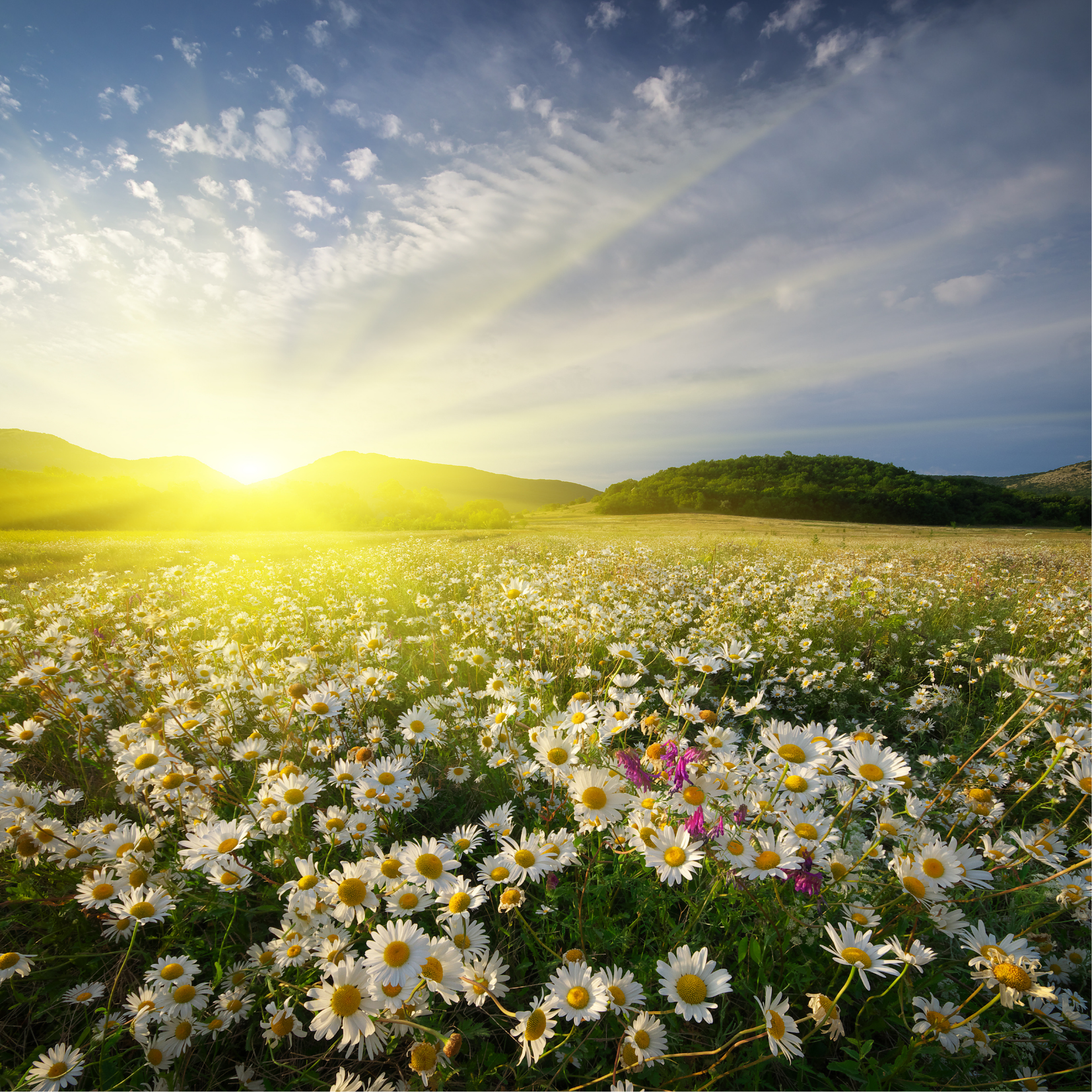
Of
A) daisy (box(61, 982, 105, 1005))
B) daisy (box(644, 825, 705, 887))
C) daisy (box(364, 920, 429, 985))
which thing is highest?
daisy (box(644, 825, 705, 887))

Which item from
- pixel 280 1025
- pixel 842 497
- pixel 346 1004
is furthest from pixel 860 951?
pixel 842 497

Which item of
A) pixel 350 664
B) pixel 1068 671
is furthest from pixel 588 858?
pixel 1068 671

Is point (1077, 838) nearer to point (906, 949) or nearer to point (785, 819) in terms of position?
point (906, 949)

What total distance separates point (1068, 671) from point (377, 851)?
6.06 metres

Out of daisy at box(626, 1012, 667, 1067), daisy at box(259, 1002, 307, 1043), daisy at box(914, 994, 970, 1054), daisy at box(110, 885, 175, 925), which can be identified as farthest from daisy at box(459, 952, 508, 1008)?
daisy at box(914, 994, 970, 1054)

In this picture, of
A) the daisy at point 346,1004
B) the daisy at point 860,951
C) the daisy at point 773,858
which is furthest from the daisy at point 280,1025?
the daisy at point 860,951

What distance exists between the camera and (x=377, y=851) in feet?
5.98

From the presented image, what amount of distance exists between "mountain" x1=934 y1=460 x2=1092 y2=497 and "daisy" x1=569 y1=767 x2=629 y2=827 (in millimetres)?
79568

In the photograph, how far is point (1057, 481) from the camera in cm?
7038

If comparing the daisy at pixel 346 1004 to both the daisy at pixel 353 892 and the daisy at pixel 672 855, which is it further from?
the daisy at pixel 672 855

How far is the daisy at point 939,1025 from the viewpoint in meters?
1.53

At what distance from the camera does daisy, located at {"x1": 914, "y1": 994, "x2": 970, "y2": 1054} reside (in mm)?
1533

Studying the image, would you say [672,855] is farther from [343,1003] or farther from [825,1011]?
[343,1003]

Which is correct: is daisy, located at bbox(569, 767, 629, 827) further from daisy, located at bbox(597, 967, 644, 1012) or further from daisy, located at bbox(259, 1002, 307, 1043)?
daisy, located at bbox(259, 1002, 307, 1043)
